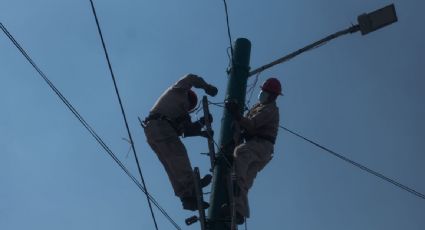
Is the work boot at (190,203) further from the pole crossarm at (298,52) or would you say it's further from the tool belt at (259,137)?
the pole crossarm at (298,52)

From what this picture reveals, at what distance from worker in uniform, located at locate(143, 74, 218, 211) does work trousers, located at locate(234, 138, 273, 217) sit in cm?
33

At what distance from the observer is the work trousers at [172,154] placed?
25.1 feet

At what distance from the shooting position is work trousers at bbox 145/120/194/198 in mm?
7645

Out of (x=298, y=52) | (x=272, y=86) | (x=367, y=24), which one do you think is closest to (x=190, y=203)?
(x=272, y=86)

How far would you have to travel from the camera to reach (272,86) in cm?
886

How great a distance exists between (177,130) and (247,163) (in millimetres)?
835

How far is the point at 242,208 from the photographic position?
7.46 m

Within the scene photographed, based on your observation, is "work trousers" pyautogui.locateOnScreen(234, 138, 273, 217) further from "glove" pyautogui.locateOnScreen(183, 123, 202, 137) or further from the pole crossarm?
the pole crossarm

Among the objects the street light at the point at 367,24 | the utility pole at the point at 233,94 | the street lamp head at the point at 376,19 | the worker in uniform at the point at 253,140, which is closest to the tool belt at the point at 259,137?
the worker in uniform at the point at 253,140

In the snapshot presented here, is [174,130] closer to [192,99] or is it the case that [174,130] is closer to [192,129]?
[192,129]

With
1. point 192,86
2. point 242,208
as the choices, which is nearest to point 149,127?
point 192,86

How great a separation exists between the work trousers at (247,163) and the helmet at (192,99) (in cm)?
86

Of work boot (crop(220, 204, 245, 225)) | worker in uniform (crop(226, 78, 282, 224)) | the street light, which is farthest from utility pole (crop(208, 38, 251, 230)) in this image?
the street light

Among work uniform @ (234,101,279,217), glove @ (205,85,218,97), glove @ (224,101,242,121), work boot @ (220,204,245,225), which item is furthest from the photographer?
glove @ (205,85,218,97)
